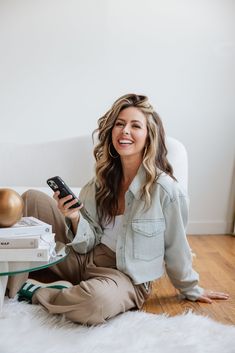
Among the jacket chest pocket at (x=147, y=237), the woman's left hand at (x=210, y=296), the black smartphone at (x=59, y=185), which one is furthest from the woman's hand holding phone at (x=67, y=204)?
the woman's left hand at (x=210, y=296)

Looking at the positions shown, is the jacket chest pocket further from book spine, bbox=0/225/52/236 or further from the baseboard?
the baseboard

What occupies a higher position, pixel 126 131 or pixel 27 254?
pixel 126 131

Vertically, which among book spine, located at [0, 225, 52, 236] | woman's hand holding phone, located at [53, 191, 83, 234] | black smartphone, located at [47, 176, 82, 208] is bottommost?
book spine, located at [0, 225, 52, 236]

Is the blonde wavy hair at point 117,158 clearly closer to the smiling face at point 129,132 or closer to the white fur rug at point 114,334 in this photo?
the smiling face at point 129,132

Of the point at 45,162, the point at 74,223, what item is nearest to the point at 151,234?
the point at 74,223

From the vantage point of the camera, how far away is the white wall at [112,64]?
2623 mm

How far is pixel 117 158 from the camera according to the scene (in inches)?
71.5

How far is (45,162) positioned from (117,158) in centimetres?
86

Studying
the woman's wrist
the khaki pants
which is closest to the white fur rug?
the khaki pants

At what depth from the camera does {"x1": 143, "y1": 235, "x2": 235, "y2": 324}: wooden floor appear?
1761 mm

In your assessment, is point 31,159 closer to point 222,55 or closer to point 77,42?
point 77,42

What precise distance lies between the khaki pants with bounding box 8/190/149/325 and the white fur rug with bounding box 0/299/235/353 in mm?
47

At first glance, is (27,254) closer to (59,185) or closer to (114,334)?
(59,185)

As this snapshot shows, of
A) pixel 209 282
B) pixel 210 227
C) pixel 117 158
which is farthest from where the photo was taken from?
pixel 210 227
